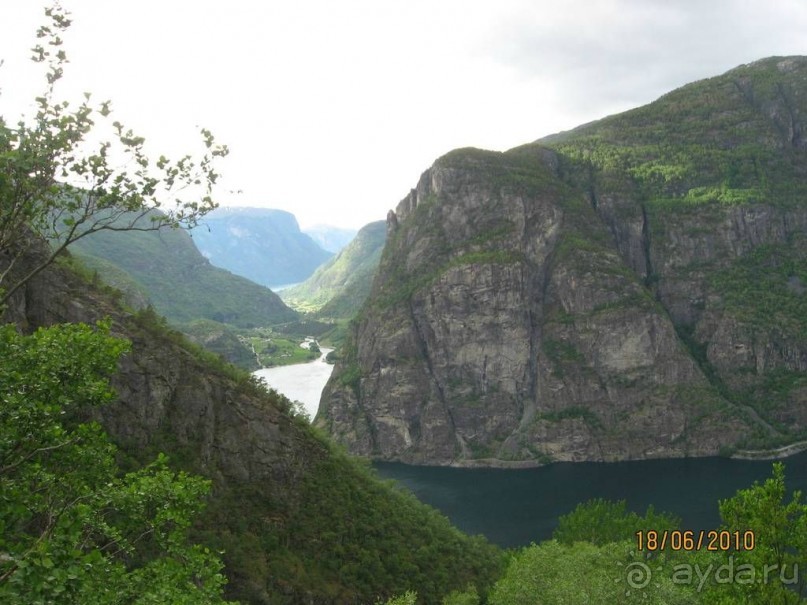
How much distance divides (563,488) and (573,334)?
54113 millimetres

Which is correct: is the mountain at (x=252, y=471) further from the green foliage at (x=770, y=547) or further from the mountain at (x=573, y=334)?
the mountain at (x=573, y=334)

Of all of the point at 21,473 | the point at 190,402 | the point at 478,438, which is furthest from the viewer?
the point at 478,438

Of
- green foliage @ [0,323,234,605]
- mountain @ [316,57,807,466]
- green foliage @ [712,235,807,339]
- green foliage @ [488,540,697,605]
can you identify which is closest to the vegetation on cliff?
green foliage @ [0,323,234,605]

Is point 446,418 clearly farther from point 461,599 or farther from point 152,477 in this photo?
point 152,477

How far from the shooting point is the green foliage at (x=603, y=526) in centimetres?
7497

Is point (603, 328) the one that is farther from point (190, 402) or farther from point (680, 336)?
point (190, 402)

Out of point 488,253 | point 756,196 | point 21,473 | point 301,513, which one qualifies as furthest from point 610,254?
point 21,473

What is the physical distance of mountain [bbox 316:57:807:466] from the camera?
6481 inches

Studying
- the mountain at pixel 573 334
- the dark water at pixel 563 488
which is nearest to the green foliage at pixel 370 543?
the dark water at pixel 563 488

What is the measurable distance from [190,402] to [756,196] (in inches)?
7712

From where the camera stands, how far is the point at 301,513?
169 feet

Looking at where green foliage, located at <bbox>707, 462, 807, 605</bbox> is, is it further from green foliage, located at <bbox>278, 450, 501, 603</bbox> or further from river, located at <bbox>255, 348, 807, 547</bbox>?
river, located at <bbox>255, 348, 807, 547</bbox>

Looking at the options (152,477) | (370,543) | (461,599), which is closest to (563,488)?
(370,543)

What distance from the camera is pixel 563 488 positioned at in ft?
445
